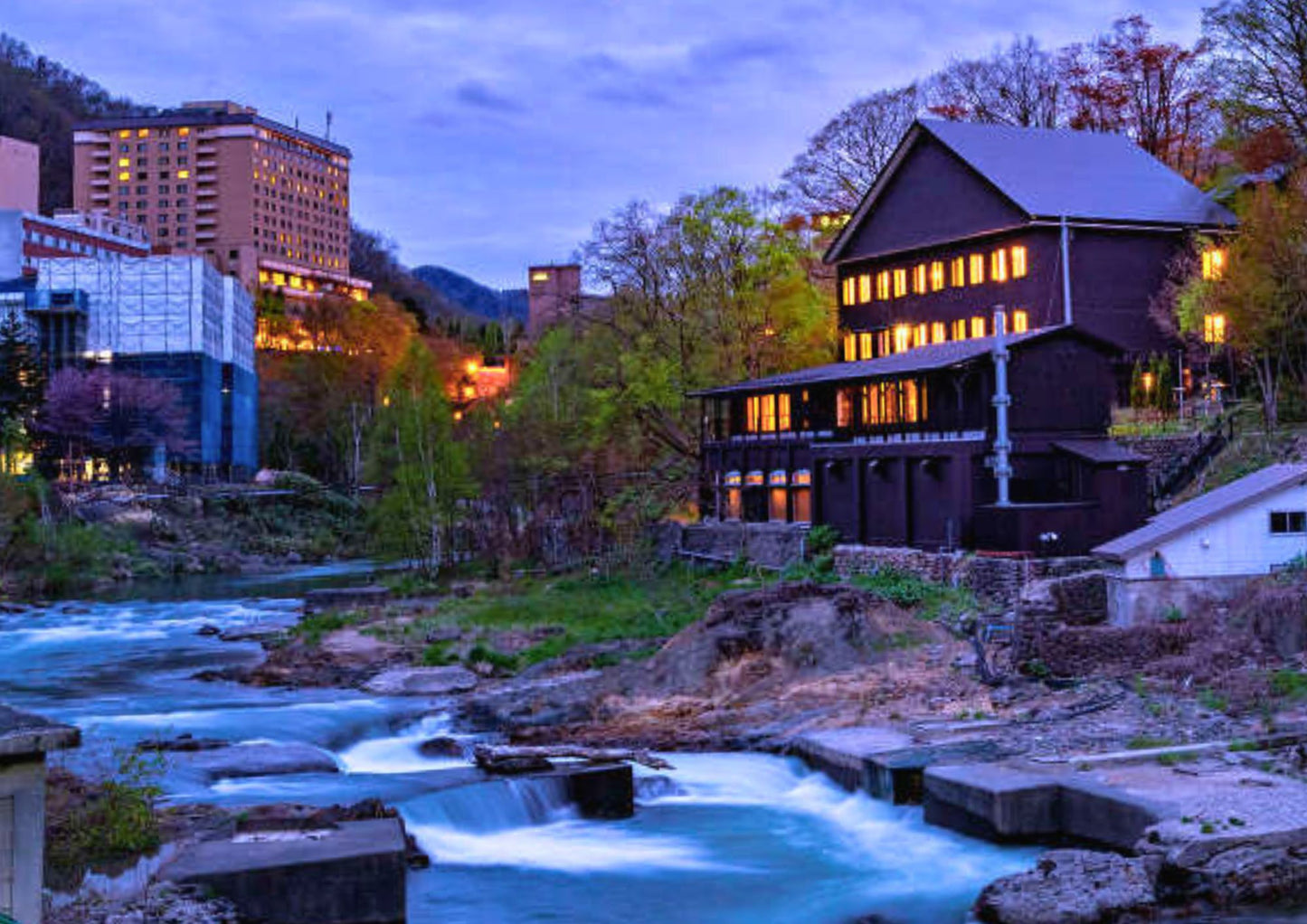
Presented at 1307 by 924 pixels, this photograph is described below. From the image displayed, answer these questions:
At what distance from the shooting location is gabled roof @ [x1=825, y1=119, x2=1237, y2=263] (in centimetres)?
4847

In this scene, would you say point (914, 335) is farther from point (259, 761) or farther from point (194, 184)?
point (194, 184)

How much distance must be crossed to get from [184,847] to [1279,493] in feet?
80.7

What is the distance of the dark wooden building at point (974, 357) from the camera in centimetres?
3650

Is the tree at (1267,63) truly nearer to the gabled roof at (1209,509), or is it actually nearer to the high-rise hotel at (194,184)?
the gabled roof at (1209,509)

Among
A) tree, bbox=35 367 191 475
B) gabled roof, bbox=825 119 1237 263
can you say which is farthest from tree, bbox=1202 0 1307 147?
tree, bbox=35 367 191 475

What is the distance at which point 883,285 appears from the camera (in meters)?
55.7

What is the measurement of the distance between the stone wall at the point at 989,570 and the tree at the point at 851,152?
33683 millimetres

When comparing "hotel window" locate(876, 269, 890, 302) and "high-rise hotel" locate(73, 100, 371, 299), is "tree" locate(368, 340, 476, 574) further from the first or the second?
"high-rise hotel" locate(73, 100, 371, 299)

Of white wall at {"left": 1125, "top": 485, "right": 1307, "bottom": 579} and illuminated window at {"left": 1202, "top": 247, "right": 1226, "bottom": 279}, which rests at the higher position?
illuminated window at {"left": 1202, "top": 247, "right": 1226, "bottom": 279}

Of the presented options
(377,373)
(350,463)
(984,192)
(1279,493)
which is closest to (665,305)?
(984,192)

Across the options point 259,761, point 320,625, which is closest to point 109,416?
point 320,625

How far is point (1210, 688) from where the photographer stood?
23.5m

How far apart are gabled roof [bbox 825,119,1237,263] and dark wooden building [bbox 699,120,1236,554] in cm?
9

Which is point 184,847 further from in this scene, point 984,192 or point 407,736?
point 984,192
